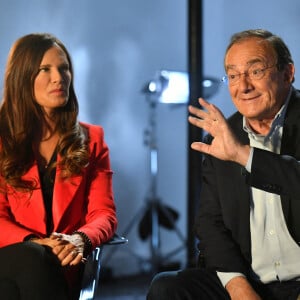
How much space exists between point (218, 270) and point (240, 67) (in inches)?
29.4

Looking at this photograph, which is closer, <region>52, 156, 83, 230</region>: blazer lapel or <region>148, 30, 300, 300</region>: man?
<region>148, 30, 300, 300</region>: man

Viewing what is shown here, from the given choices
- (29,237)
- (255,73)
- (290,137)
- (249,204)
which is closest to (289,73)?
(255,73)

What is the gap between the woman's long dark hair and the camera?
7.52 feet

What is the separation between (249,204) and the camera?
2012mm

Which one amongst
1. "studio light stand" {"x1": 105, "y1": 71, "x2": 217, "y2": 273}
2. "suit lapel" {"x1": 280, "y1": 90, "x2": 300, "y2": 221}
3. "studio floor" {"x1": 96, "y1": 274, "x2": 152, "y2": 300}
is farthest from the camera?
"studio light stand" {"x1": 105, "y1": 71, "x2": 217, "y2": 273}

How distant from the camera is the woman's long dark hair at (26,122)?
2.29 metres

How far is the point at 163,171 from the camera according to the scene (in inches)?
183

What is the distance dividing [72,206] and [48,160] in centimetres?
23

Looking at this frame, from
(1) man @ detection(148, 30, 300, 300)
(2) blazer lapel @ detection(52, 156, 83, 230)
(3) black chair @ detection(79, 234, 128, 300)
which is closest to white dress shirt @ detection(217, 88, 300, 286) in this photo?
(1) man @ detection(148, 30, 300, 300)

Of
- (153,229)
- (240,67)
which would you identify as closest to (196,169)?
(153,229)

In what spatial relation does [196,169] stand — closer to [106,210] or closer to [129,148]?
[129,148]

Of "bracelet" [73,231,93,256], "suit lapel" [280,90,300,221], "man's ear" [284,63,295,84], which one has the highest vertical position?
"man's ear" [284,63,295,84]

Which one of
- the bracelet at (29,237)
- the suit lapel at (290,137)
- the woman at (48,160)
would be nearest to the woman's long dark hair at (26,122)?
the woman at (48,160)

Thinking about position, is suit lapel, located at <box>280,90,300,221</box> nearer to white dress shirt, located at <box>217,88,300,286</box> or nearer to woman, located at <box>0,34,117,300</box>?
white dress shirt, located at <box>217,88,300,286</box>
